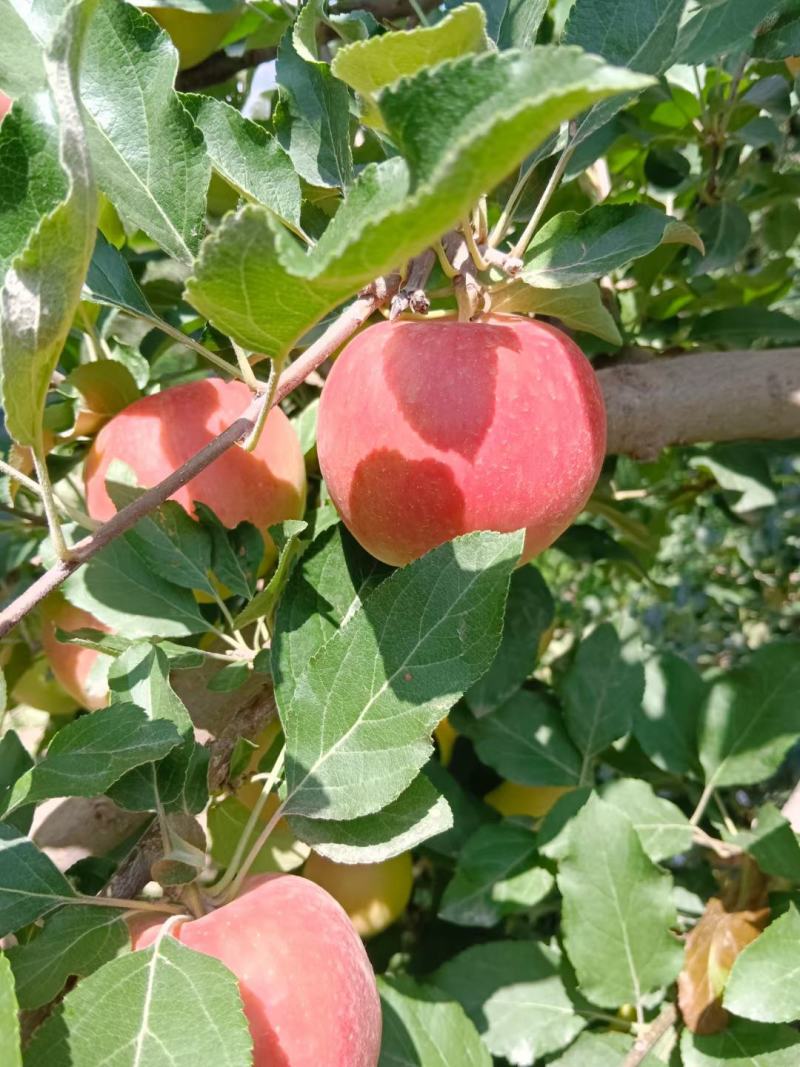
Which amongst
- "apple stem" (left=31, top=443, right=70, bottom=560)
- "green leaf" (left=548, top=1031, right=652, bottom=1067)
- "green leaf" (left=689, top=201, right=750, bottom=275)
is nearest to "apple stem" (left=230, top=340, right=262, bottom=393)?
"apple stem" (left=31, top=443, right=70, bottom=560)

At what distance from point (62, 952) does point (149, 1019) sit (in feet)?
0.27

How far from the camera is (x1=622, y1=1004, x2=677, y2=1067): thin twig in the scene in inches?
27.9

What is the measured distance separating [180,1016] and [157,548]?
11.9 inches

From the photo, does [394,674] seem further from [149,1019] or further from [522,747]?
[522,747]

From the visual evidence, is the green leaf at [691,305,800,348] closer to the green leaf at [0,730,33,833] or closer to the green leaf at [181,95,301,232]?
the green leaf at [181,95,301,232]

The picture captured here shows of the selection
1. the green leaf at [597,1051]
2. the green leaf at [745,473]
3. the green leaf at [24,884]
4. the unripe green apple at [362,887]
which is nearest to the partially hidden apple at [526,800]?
the unripe green apple at [362,887]

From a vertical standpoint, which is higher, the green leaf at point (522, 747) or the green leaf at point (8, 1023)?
the green leaf at point (8, 1023)

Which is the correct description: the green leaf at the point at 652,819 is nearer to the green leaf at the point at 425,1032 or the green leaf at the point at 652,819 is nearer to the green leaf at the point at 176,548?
the green leaf at the point at 425,1032

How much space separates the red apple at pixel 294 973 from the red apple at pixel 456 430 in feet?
0.72

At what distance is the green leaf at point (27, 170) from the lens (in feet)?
1.28

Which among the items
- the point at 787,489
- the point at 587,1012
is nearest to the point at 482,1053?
the point at 587,1012

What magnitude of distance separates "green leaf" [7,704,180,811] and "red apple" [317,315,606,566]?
0.17 m

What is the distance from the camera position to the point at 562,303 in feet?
1.92

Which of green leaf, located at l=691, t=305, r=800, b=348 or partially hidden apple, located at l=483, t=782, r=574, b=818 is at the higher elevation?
green leaf, located at l=691, t=305, r=800, b=348
